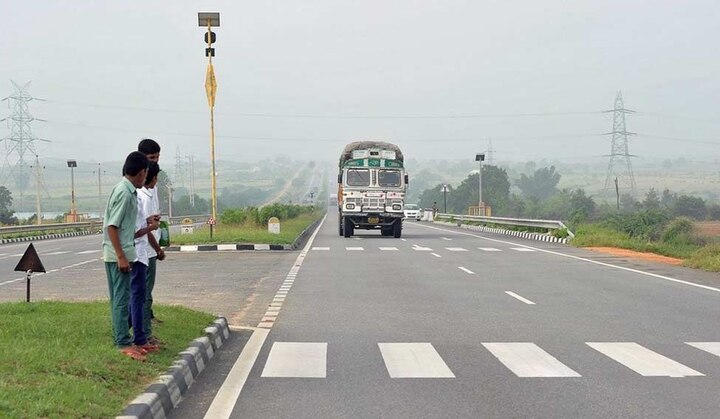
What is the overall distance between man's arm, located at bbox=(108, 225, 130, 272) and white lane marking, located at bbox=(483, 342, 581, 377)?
3.75 m

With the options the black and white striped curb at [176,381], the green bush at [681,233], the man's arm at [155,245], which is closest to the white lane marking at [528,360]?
the black and white striped curb at [176,381]

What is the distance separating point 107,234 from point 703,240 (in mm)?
29485

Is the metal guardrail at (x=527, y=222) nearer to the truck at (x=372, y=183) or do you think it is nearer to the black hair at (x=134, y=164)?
the truck at (x=372, y=183)

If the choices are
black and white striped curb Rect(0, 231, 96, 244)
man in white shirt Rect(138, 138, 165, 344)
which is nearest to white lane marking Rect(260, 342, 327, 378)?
man in white shirt Rect(138, 138, 165, 344)

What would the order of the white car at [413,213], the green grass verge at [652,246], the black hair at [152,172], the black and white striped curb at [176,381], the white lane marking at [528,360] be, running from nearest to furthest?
the black and white striped curb at [176,381] → the white lane marking at [528,360] → the black hair at [152,172] → the green grass verge at [652,246] → the white car at [413,213]

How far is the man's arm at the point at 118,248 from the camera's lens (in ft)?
24.6

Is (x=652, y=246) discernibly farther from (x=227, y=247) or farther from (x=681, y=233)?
(x=227, y=247)

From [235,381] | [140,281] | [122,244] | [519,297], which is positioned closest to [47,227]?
[519,297]

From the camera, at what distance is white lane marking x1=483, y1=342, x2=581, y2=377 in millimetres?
8031

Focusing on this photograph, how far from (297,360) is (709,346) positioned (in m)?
4.69

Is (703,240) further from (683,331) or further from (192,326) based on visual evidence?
(192,326)

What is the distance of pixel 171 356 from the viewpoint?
26.2 ft

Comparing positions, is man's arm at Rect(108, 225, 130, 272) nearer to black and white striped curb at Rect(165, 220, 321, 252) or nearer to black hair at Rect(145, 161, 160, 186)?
black hair at Rect(145, 161, 160, 186)

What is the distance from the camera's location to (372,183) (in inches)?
1470
